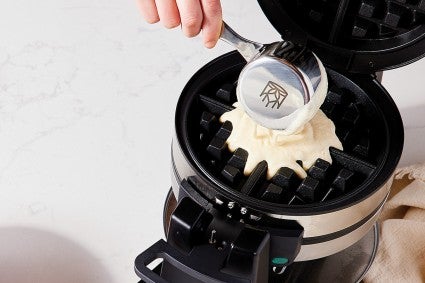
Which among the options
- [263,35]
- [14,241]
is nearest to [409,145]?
[263,35]

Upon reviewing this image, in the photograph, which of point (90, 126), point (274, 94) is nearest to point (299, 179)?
point (274, 94)

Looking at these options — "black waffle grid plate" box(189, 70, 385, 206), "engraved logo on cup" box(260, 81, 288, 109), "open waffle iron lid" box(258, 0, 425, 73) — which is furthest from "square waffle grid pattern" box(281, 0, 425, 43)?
"engraved logo on cup" box(260, 81, 288, 109)

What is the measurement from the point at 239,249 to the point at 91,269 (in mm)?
496

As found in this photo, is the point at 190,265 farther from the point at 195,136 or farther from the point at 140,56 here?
the point at 140,56

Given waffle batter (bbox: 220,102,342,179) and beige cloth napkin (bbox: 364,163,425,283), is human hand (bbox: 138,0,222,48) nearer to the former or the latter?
waffle batter (bbox: 220,102,342,179)

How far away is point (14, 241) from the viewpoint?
154 cm

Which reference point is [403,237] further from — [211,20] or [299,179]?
[211,20]

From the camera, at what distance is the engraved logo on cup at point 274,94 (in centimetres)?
123

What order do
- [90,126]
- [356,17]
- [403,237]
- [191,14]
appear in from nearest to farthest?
[191,14] → [356,17] → [403,237] → [90,126]

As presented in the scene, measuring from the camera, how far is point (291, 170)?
4.15ft

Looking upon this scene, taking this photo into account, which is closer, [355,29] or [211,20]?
[211,20]

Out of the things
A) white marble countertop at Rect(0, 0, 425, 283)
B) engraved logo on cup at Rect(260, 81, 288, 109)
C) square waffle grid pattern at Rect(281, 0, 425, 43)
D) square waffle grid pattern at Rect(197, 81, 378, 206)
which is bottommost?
white marble countertop at Rect(0, 0, 425, 283)

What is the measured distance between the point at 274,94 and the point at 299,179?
0.15m

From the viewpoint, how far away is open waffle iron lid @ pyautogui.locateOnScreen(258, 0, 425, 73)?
1323 millimetres
